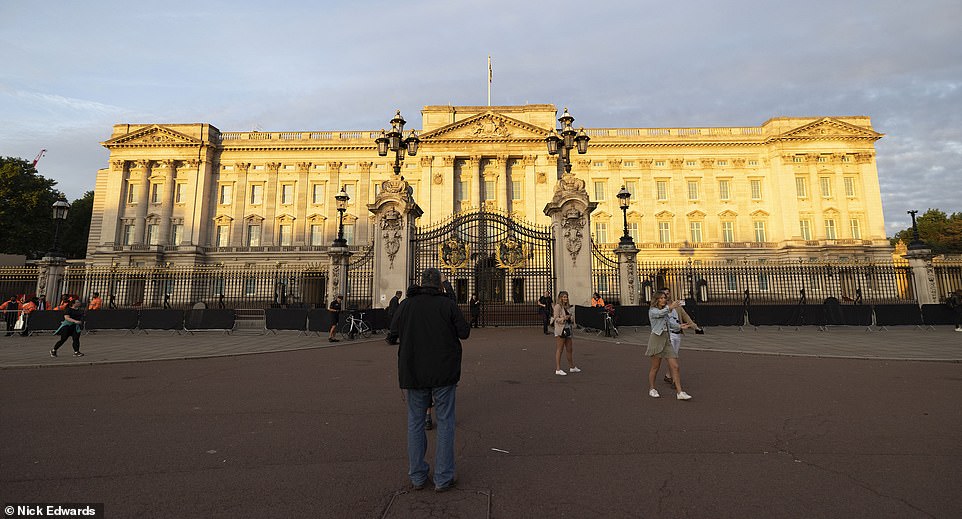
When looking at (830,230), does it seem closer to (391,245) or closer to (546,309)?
(546,309)

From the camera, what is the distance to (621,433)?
4953 mm

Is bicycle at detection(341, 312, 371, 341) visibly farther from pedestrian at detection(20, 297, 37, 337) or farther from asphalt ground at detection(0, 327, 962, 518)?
pedestrian at detection(20, 297, 37, 337)

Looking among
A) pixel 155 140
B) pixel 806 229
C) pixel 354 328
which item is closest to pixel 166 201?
pixel 155 140

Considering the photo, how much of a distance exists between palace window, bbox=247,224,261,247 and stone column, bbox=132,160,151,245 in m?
11.1

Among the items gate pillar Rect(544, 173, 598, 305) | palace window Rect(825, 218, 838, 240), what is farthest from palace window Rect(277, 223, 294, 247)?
palace window Rect(825, 218, 838, 240)

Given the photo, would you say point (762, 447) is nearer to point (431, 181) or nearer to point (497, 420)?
point (497, 420)

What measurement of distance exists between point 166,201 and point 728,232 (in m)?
64.0

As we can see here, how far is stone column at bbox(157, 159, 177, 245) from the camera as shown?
47.1 meters

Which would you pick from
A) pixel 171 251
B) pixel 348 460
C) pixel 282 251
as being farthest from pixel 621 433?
pixel 171 251

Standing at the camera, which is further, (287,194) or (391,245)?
(287,194)

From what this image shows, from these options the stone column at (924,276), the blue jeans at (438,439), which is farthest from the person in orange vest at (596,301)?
the stone column at (924,276)

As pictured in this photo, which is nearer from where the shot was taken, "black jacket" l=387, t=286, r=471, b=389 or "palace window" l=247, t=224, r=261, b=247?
"black jacket" l=387, t=286, r=471, b=389

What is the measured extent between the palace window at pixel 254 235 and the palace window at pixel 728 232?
5323 centimetres

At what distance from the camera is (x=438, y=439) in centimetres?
335
